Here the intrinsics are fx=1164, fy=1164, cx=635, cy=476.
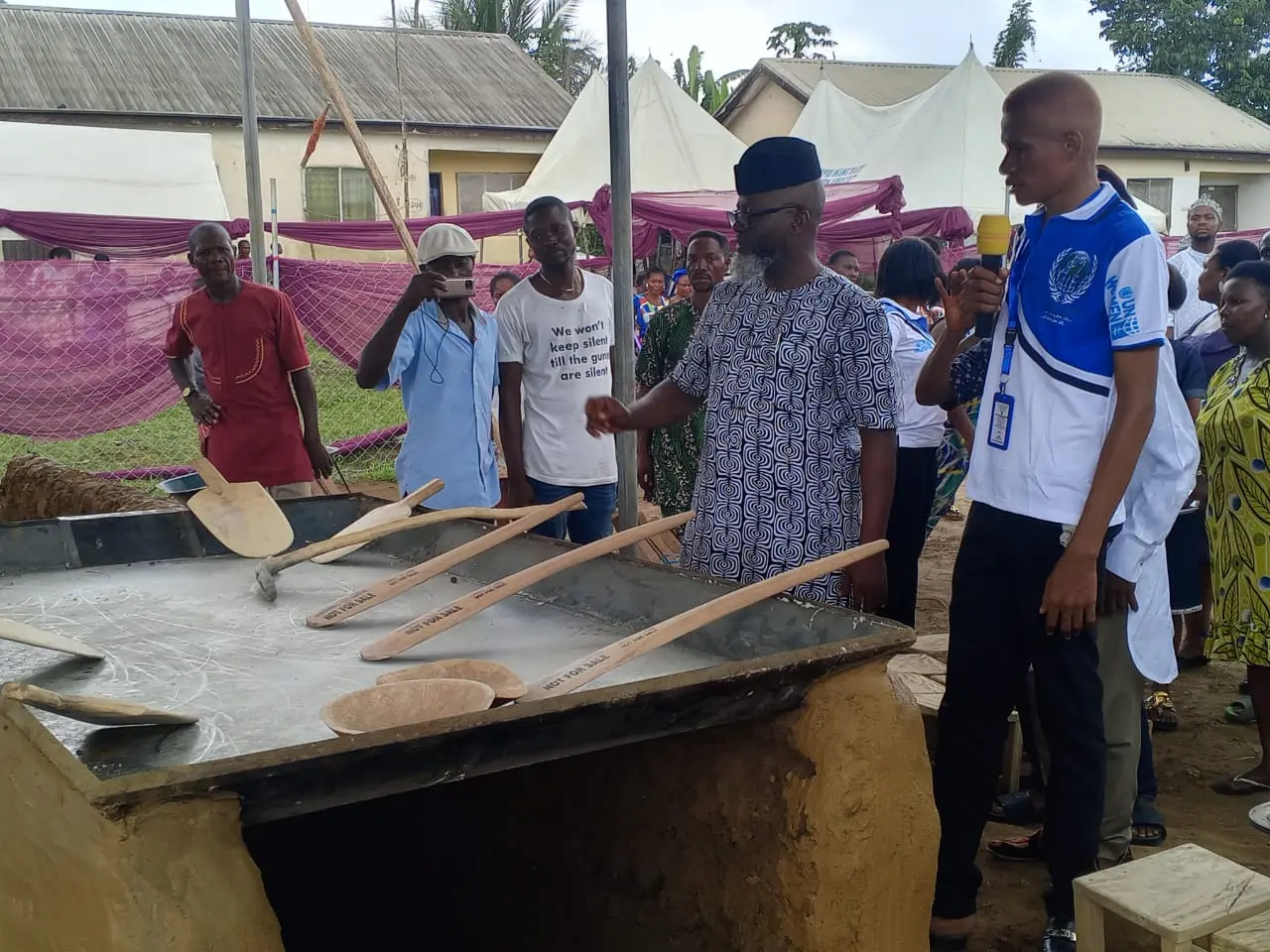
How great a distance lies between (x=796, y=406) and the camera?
2.59 metres

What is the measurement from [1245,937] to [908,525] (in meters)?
1.89

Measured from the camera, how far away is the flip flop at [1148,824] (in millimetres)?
3045

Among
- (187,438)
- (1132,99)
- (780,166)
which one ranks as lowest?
(187,438)

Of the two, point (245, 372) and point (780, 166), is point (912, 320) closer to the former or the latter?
point (780, 166)

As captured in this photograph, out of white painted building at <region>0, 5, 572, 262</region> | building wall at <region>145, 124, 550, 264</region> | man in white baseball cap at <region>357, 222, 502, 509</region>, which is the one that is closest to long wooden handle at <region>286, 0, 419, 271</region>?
man in white baseball cap at <region>357, 222, 502, 509</region>

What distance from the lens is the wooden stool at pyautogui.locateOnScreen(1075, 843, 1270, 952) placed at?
6.42 feet

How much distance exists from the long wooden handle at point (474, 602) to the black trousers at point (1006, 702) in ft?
2.16

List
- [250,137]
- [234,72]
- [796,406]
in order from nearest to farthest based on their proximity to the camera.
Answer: [796,406]
[250,137]
[234,72]

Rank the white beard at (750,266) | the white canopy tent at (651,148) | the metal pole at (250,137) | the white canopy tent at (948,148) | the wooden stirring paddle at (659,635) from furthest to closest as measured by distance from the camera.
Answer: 1. the white canopy tent at (651,148)
2. the white canopy tent at (948,148)
3. the metal pole at (250,137)
4. the white beard at (750,266)
5. the wooden stirring paddle at (659,635)

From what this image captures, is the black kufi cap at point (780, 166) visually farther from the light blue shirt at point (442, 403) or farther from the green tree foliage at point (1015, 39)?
the green tree foliage at point (1015, 39)

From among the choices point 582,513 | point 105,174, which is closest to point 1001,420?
point 582,513

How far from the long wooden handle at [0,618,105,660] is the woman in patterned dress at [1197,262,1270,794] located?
3.03m

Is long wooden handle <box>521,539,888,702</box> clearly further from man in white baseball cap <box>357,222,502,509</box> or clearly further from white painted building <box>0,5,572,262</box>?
white painted building <box>0,5,572,262</box>

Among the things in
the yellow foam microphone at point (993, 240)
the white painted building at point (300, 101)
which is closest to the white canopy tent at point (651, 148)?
the white painted building at point (300, 101)
